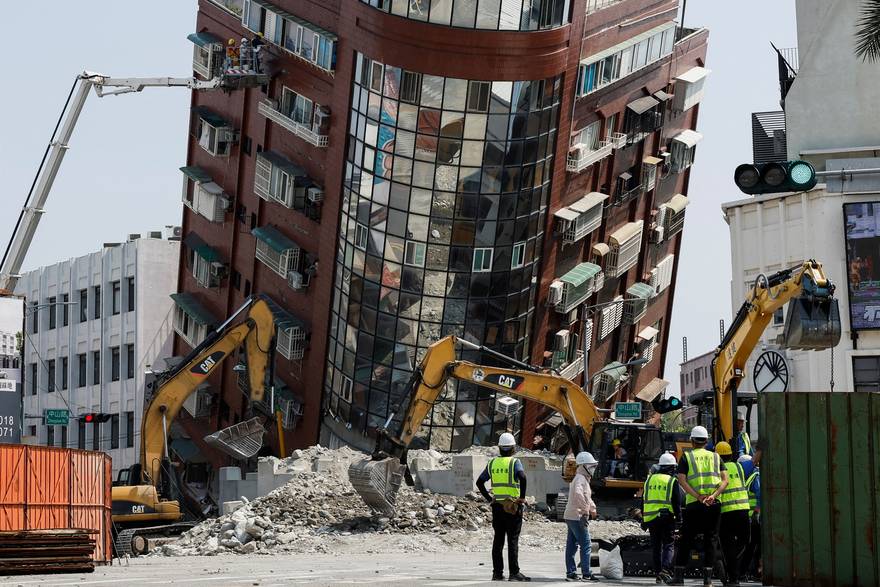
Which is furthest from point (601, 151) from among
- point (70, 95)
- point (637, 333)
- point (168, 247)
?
point (168, 247)

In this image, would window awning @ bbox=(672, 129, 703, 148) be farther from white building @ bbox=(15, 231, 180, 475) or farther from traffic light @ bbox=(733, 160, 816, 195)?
traffic light @ bbox=(733, 160, 816, 195)

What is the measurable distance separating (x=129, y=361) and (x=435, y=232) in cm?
3228

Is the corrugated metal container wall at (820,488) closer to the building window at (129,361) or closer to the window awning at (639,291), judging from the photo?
the window awning at (639,291)

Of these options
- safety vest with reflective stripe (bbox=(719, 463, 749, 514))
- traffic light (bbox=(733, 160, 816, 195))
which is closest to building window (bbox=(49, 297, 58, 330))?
safety vest with reflective stripe (bbox=(719, 463, 749, 514))

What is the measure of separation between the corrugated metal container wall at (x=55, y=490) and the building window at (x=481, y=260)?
28250mm

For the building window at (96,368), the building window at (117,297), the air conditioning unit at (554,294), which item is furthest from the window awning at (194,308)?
the air conditioning unit at (554,294)

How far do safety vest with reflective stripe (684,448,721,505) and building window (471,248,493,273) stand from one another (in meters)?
36.3

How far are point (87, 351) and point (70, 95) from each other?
97.3ft

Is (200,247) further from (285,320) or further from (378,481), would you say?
(378,481)

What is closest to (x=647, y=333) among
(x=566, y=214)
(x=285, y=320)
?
(x=566, y=214)

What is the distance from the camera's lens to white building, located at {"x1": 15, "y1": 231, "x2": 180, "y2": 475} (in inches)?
3361

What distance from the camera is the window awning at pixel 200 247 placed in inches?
2766

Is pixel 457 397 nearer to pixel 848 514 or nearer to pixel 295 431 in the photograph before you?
pixel 295 431

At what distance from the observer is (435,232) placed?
192 ft
